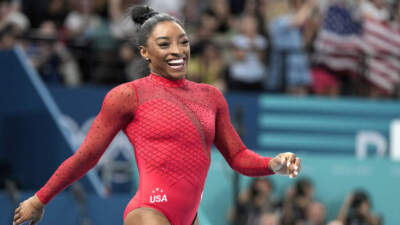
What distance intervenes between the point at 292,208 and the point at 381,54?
324 centimetres

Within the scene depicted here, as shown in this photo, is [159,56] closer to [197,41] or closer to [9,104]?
[9,104]

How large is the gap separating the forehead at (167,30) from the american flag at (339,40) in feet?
20.6

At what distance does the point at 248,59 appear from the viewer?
8.77 m

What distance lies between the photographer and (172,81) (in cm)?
324

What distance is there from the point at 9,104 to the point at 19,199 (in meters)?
1.66

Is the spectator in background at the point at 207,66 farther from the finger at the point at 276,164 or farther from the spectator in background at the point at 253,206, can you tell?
the finger at the point at 276,164

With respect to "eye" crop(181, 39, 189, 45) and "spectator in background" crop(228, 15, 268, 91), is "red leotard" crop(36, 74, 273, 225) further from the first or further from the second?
"spectator in background" crop(228, 15, 268, 91)

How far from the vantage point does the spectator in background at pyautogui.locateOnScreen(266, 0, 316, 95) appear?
8953 millimetres

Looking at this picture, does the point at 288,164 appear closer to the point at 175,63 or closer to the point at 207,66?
the point at 175,63

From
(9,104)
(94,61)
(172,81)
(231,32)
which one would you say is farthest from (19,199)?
(231,32)

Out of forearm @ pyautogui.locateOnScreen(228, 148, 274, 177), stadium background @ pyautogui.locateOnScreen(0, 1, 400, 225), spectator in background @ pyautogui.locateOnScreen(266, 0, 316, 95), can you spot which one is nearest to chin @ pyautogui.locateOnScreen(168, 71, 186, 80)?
forearm @ pyautogui.locateOnScreen(228, 148, 274, 177)

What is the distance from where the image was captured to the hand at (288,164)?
2.90 meters

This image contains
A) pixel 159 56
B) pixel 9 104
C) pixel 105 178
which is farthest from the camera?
pixel 105 178

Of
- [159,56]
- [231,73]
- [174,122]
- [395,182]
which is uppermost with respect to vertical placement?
[159,56]
